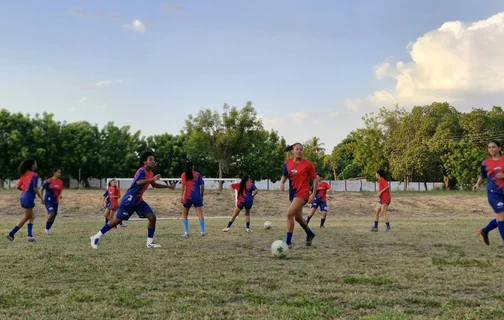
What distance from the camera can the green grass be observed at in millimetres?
4840

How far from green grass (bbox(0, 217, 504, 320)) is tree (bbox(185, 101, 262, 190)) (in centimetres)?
2930

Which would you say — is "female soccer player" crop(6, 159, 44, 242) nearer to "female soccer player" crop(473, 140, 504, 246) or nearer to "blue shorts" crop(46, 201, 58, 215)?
"blue shorts" crop(46, 201, 58, 215)

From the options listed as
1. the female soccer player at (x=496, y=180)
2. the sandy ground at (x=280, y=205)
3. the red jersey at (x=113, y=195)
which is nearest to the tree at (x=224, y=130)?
the sandy ground at (x=280, y=205)

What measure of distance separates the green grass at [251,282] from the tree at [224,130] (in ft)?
96.1

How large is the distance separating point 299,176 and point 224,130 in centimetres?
3031

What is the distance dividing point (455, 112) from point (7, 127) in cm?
4925

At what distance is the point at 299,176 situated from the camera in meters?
10.4

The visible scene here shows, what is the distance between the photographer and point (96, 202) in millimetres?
31547

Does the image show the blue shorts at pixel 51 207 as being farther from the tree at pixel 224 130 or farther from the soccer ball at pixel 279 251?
the tree at pixel 224 130

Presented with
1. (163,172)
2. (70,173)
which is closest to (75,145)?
(70,173)

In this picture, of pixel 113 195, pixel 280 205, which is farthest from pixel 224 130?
pixel 113 195

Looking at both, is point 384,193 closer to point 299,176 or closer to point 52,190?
point 299,176

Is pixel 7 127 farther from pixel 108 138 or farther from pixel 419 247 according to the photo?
pixel 419 247

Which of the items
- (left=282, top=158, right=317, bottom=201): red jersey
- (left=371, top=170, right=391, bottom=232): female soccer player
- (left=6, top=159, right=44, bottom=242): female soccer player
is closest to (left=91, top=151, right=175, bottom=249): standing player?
(left=282, top=158, right=317, bottom=201): red jersey
